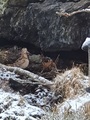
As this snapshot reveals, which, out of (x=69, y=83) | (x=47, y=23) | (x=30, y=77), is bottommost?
(x=30, y=77)

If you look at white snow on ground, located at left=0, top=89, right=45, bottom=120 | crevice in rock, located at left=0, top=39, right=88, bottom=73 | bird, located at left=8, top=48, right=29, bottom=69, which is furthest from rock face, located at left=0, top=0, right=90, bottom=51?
white snow on ground, located at left=0, top=89, right=45, bottom=120

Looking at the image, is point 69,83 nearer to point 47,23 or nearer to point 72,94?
point 72,94

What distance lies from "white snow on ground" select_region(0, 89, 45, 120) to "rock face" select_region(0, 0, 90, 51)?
176 cm

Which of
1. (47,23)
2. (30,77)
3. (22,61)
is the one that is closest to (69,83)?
(30,77)

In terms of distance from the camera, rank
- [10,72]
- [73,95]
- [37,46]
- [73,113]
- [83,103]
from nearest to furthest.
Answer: [73,113], [83,103], [73,95], [10,72], [37,46]

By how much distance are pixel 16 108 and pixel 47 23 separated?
273 centimetres

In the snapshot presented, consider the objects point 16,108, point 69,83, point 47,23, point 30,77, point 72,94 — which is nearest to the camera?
point 16,108

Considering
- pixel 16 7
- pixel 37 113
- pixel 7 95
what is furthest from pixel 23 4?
pixel 37 113

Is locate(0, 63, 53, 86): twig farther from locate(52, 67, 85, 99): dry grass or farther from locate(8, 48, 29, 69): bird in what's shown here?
locate(8, 48, 29, 69): bird

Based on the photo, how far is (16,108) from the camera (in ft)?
19.6

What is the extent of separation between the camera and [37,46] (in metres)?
8.62

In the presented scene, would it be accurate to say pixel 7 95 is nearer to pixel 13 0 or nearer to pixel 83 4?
pixel 83 4

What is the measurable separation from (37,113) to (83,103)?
2.13 ft

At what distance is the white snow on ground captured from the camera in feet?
18.9
